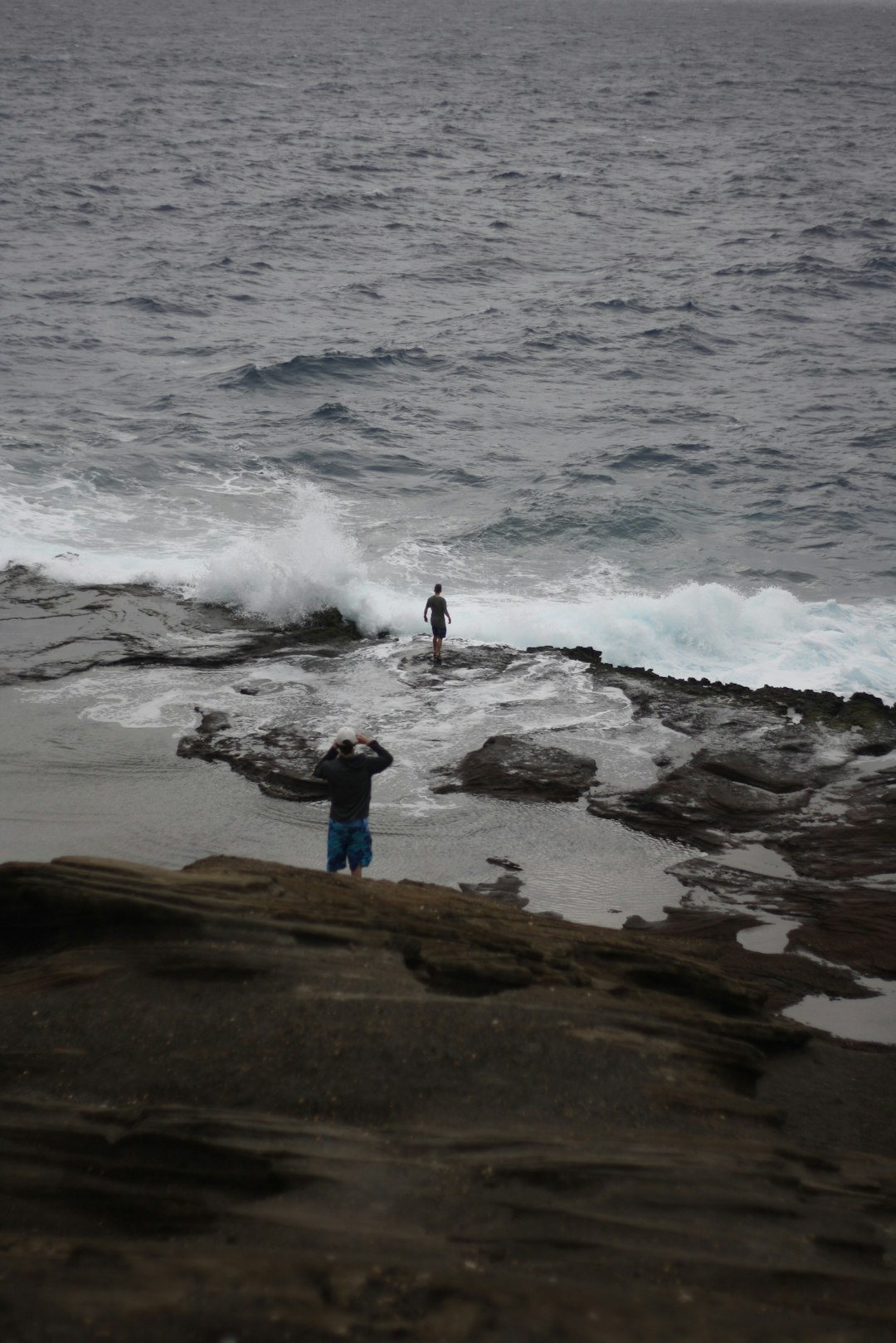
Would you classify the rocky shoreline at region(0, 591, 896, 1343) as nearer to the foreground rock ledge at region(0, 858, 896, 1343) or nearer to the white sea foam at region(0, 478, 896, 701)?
the foreground rock ledge at region(0, 858, 896, 1343)

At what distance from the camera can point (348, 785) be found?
26.9 feet

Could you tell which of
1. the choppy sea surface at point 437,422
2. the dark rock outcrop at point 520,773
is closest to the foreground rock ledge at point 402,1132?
the choppy sea surface at point 437,422

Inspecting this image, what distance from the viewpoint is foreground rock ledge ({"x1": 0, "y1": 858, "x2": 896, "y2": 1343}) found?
153 inches

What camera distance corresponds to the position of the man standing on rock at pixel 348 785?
8172mm

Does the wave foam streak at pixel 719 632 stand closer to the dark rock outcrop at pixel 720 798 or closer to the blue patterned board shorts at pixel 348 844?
the dark rock outcrop at pixel 720 798

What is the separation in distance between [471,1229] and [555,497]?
18.9 metres

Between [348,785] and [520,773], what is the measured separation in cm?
352

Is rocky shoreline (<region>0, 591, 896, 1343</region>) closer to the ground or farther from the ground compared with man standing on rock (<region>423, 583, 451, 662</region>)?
closer to the ground

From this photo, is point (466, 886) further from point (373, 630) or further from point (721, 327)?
point (721, 327)

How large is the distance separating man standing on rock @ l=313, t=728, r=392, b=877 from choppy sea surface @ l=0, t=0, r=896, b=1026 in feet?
4.40

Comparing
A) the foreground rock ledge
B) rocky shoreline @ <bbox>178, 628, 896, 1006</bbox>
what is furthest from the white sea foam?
the foreground rock ledge

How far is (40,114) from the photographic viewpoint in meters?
56.6

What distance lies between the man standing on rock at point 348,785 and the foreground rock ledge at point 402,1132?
1471 mm

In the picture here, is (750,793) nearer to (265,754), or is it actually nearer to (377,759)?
(377,759)
